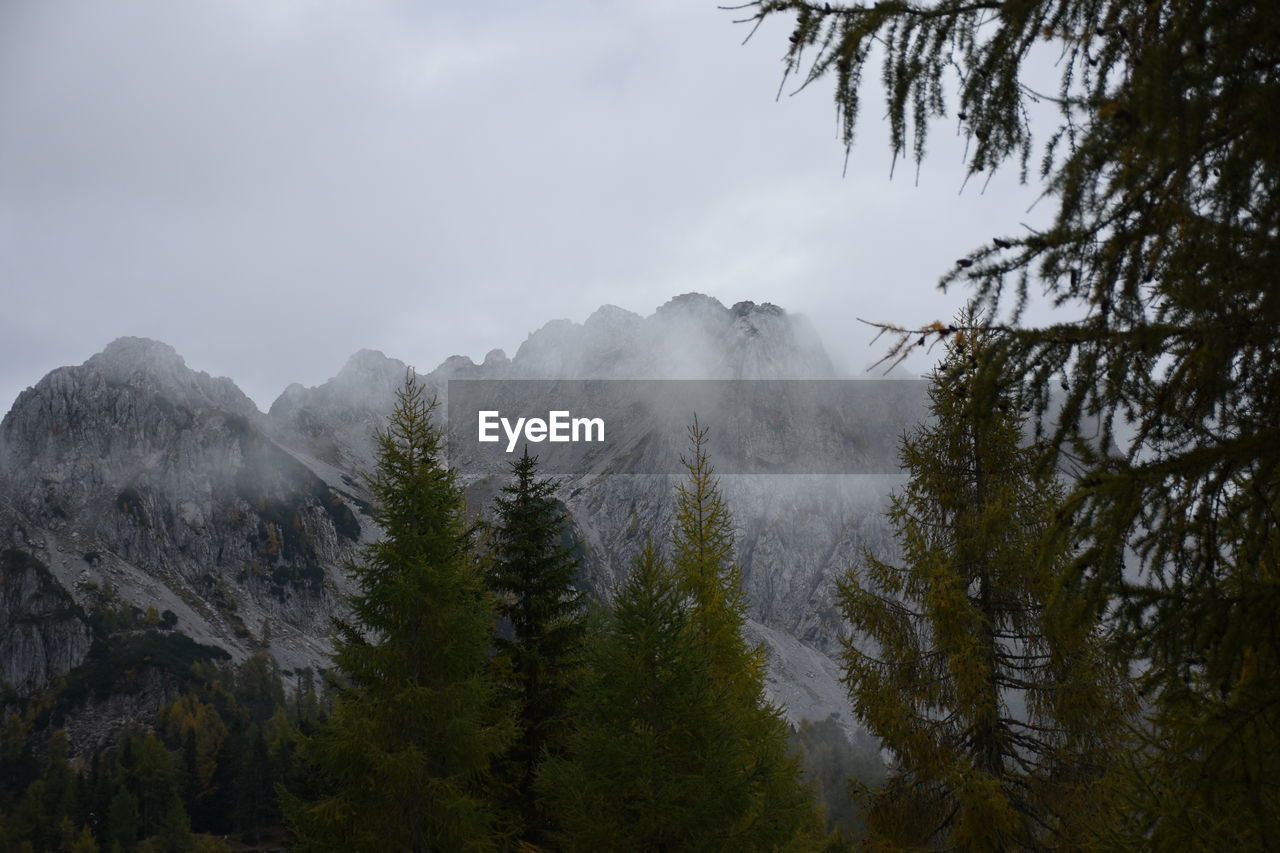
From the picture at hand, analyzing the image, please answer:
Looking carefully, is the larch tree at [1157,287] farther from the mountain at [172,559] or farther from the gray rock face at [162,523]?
the gray rock face at [162,523]

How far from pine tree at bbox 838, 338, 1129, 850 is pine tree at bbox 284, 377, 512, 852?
17.9 ft

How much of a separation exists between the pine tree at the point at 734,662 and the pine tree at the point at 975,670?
57.9 inches

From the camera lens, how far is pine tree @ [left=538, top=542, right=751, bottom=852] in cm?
1072

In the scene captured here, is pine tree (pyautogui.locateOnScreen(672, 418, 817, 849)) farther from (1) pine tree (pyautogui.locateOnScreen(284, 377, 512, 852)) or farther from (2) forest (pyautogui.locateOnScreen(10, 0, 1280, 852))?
(1) pine tree (pyautogui.locateOnScreen(284, 377, 512, 852))

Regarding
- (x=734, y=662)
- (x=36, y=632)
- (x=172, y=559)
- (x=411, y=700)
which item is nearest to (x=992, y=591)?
(x=734, y=662)

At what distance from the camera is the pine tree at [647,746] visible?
35.2 ft

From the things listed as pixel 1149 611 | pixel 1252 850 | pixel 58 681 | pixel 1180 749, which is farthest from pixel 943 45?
pixel 58 681

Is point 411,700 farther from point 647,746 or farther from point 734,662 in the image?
point 734,662

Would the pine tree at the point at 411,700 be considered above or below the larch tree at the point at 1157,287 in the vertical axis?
below

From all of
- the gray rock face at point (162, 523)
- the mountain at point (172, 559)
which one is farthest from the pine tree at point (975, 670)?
the gray rock face at point (162, 523)

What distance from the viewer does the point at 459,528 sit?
1425cm

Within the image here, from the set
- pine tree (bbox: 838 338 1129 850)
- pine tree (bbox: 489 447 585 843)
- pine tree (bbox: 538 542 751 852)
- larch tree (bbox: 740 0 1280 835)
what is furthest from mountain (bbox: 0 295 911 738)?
larch tree (bbox: 740 0 1280 835)

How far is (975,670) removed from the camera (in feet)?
33.0

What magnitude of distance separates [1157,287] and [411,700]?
10916mm
